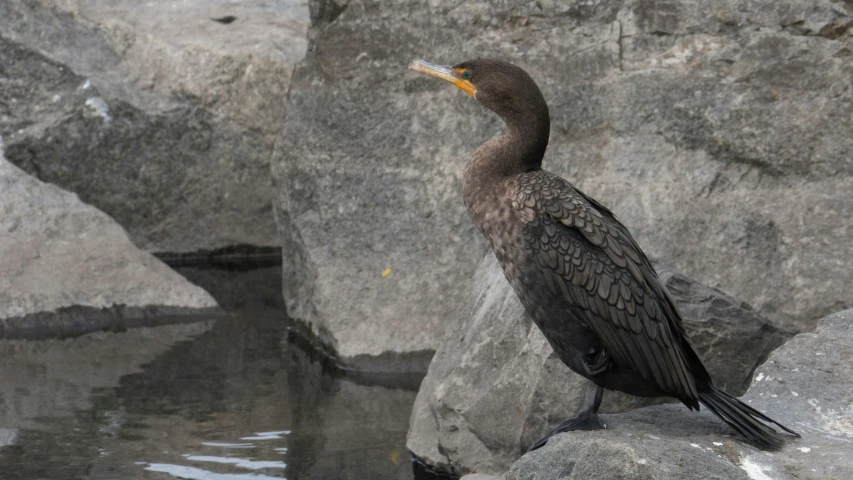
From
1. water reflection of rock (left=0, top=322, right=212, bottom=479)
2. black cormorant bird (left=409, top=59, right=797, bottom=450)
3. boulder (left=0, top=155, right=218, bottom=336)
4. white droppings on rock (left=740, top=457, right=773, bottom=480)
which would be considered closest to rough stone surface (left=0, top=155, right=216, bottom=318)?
boulder (left=0, top=155, right=218, bottom=336)

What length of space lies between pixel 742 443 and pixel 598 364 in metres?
0.55

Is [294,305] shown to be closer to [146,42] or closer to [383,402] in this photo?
[383,402]

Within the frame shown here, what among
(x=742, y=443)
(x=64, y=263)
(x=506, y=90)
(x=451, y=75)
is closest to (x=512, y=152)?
(x=506, y=90)

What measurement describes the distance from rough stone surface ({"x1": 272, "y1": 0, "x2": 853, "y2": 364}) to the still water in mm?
437

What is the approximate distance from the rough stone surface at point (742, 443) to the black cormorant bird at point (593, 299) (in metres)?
0.10

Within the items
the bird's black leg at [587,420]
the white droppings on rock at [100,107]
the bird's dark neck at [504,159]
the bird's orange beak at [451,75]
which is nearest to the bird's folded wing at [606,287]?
the bird's black leg at [587,420]

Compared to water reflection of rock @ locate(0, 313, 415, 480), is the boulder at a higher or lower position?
higher

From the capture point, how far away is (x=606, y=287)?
12.8ft

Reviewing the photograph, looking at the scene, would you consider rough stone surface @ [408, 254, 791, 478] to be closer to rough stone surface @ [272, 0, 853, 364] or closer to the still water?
the still water

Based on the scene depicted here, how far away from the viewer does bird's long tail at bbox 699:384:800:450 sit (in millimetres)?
3719

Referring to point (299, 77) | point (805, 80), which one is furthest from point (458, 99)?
point (805, 80)

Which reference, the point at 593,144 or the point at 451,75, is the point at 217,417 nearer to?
the point at 451,75

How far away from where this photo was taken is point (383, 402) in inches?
253

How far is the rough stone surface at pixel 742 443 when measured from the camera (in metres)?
3.54
